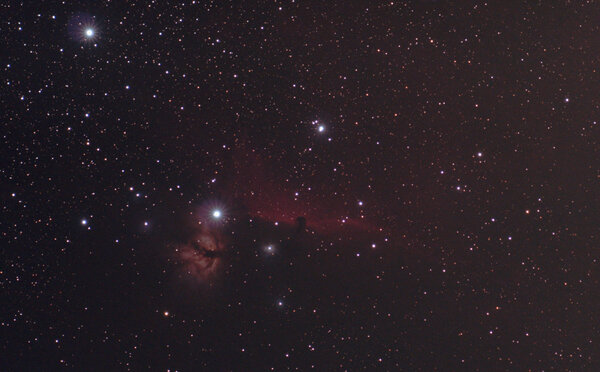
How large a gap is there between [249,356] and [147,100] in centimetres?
42

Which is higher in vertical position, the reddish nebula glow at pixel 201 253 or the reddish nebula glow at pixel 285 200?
the reddish nebula glow at pixel 285 200

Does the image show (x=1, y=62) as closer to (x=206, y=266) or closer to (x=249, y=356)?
(x=206, y=266)

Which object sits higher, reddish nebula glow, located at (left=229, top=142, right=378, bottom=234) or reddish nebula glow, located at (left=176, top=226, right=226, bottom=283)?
reddish nebula glow, located at (left=229, top=142, right=378, bottom=234)

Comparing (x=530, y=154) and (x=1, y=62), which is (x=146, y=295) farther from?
(x=530, y=154)

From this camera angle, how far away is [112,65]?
78 cm

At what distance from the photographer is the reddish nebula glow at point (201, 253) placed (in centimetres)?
79

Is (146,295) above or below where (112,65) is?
below

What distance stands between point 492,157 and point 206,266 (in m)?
0.47

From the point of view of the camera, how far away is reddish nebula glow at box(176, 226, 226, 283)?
792mm

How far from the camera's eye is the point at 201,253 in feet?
2.60

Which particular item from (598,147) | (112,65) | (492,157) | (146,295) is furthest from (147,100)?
(598,147)

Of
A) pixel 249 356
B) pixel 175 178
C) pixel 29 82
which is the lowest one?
pixel 249 356

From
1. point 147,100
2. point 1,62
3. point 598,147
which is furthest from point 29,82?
point 598,147

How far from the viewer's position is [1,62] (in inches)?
30.5
